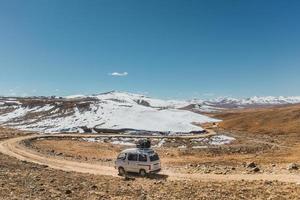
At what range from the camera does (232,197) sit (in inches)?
864

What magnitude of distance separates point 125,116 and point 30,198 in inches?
3769

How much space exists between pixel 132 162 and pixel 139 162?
832mm

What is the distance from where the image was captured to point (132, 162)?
3453 centimetres

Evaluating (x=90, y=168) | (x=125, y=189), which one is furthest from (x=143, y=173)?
(x=125, y=189)

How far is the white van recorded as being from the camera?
1323 inches

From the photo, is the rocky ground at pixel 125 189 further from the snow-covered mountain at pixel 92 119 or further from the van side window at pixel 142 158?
the snow-covered mountain at pixel 92 119

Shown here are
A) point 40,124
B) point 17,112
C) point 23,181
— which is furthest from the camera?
point 17,112

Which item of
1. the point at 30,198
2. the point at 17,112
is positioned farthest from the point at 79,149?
the point at 17,112

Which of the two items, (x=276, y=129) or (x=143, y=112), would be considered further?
(x=143, y=112)

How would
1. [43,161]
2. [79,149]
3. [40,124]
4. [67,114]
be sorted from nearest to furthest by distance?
[43,161] → [79,149] → [40,124] → [67,114]

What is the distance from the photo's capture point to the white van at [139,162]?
110 ft

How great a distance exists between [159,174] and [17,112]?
119706 millimetres

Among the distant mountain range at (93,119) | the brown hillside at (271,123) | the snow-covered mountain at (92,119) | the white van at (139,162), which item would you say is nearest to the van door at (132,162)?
the white van at (139,162)

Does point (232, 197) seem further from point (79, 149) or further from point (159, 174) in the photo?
point (79, 149)
